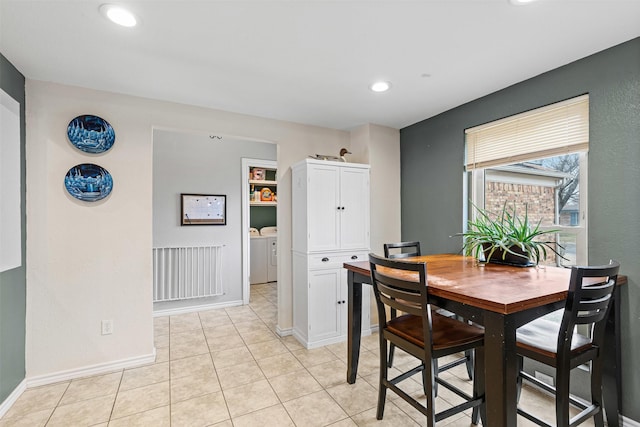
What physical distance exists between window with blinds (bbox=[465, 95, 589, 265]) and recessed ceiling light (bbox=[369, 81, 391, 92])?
0.96m

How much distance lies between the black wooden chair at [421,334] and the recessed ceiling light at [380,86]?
1.46m

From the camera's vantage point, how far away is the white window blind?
6.92ft

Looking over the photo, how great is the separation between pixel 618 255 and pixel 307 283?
2.33 metres

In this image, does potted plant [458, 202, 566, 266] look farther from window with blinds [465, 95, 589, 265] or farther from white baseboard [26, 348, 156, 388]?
white baseboard [26, 348, 156, 388]

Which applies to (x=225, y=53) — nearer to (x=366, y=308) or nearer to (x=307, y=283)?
(x=307, y=283)

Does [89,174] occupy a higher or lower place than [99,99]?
lower

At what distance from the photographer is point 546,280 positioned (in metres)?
1.67

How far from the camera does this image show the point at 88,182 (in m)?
2.45

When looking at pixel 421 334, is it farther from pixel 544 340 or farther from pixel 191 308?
pixel 191 308

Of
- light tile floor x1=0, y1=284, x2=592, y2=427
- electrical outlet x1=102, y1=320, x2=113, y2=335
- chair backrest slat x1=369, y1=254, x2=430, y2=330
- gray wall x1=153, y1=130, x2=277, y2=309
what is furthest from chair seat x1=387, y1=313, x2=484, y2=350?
gray wall x1=153, y1=130, x2=277, y2=309

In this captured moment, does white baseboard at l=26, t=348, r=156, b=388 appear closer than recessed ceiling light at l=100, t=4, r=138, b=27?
No

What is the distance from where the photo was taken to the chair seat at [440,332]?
Result: 1.61m

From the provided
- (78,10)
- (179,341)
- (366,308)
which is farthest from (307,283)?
(78,10)

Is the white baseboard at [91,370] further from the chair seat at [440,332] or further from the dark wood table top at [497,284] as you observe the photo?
the chair seat at [440,332]
